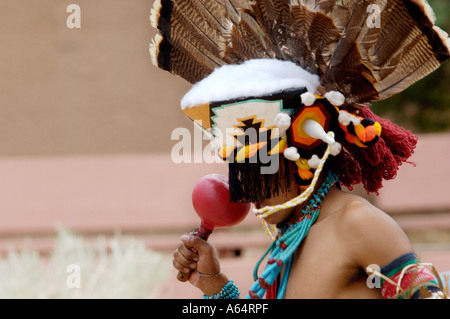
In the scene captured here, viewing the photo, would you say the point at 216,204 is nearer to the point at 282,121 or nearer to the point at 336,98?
the point at 282,121

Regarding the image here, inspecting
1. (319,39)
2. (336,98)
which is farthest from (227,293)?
(319,39)

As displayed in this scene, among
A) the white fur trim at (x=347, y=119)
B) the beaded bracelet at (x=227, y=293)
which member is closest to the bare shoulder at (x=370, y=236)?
the white fur trim at (x=347, y=119)

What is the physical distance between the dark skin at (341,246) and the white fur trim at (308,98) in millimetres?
276

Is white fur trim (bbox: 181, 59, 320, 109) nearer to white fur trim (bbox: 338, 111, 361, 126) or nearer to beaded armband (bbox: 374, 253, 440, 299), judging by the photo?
white fur trim (bbox: 338, 111, 361, 126)

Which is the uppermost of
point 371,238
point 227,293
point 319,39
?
point 319,39

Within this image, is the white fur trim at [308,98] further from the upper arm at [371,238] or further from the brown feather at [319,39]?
the upper arm at [371,238]

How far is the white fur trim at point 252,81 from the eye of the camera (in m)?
1.68

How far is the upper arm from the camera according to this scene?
5.05ft

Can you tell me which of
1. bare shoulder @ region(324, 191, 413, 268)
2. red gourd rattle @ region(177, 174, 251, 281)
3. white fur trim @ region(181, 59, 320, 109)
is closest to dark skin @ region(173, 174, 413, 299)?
bare shoulder @ region(324, 191, 413, 268)

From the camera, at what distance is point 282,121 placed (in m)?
1.65

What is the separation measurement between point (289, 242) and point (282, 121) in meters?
0.39

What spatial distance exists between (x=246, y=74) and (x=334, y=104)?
28 centimetres
